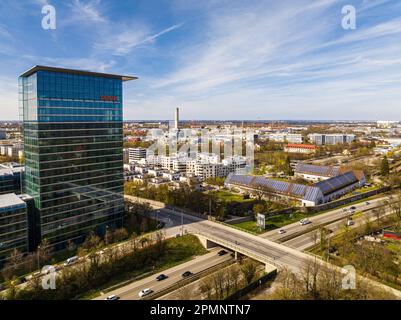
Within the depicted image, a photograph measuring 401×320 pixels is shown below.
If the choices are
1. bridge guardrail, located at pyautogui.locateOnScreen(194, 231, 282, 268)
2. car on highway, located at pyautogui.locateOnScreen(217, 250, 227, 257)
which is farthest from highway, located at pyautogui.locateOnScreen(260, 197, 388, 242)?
bridge guardrail, located at pyautogui.locateOnScreen(194, 231, 282, 268)

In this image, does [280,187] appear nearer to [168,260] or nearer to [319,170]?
[319,170]

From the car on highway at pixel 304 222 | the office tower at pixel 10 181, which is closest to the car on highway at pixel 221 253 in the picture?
the car on highway at pixel 304 222

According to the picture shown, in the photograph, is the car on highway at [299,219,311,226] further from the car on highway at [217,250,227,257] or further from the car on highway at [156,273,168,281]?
the car on highway at [156,273,168,281]

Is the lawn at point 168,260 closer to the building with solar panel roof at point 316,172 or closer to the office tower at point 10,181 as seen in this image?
the office tower at point 10,181

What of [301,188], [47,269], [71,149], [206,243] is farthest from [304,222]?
[71,149]
